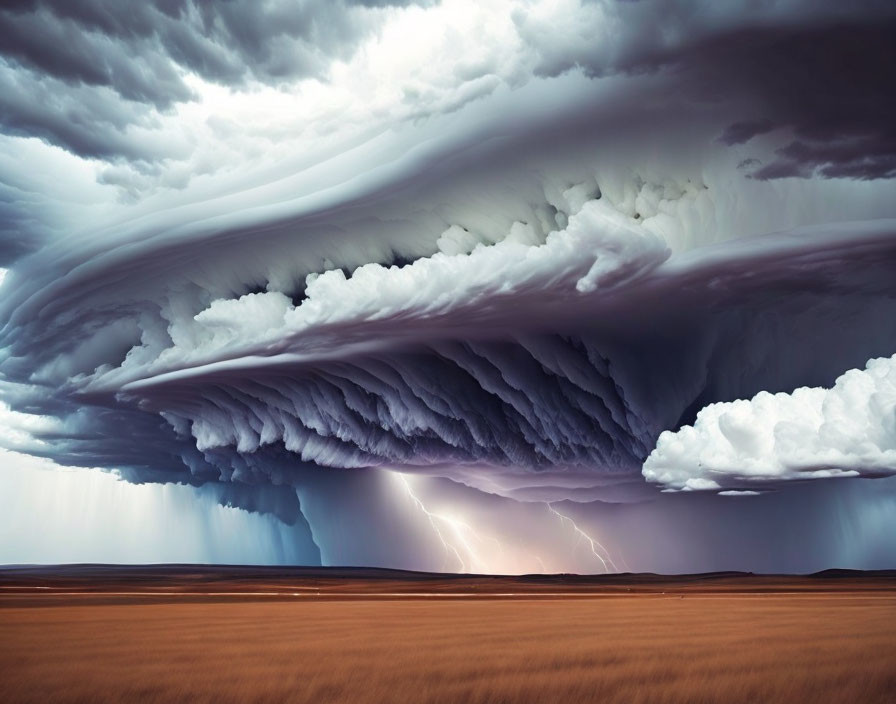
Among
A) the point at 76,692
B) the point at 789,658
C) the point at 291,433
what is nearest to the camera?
the point at 76,692

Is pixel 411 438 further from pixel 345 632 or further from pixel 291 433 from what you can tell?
pixel 345 632

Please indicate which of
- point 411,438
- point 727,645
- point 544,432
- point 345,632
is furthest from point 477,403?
point 727,645

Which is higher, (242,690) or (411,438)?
(411,438)

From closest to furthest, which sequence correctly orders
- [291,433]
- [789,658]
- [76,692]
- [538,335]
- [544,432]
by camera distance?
[76,692]
[789,658]
[538,335]
[544,432]
[291,433]

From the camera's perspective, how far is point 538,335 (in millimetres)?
57125

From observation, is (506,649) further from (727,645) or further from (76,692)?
(76,692)

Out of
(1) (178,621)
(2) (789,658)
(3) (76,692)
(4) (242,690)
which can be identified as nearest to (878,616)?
(2) (789,658)

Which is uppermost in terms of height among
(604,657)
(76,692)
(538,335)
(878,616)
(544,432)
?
(538,335)

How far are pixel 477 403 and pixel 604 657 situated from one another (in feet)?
164

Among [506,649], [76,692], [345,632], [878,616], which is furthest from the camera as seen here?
[878,616]

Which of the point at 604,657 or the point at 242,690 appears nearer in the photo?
the point at 242,690

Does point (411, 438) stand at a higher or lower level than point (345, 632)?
higher

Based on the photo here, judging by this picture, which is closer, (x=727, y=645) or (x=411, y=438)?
(x=727, y=645)

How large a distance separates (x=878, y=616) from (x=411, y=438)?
48.1 meters
